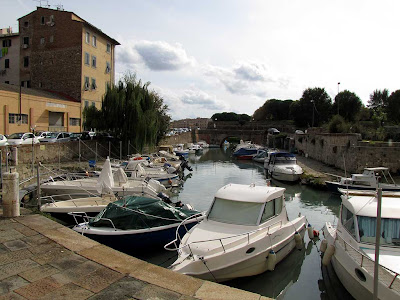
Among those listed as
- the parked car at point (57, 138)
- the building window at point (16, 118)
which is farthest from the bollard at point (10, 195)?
the building window at point (16, 118)

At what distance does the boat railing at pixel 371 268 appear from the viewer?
6.61 metres

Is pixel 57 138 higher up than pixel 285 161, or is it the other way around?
pixel 57 138

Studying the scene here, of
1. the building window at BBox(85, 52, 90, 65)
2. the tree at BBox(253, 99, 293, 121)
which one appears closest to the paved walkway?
the building window at BBox(85, 52, 90, 65)

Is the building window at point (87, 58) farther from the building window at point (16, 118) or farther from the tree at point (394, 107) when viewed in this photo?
the tree at point (394, 107)

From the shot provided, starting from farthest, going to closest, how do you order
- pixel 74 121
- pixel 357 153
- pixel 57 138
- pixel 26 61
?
pixel 26 61, pixel 74 121, pixel 57 138, pixel 357 153

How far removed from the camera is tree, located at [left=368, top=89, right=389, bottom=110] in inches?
3310

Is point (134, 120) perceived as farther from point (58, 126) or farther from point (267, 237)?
point (267, 237)

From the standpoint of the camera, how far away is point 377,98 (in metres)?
85.8

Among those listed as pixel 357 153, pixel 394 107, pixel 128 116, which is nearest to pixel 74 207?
pixel 128 116

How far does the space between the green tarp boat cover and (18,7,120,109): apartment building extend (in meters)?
32.7

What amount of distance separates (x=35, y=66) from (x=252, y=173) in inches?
1198

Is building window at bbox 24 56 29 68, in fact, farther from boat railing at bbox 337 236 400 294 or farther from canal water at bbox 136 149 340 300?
boat railing at bbox 337 236 400 294

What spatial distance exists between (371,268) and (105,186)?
38.5ft

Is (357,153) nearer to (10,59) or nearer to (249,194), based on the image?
(249,194)
